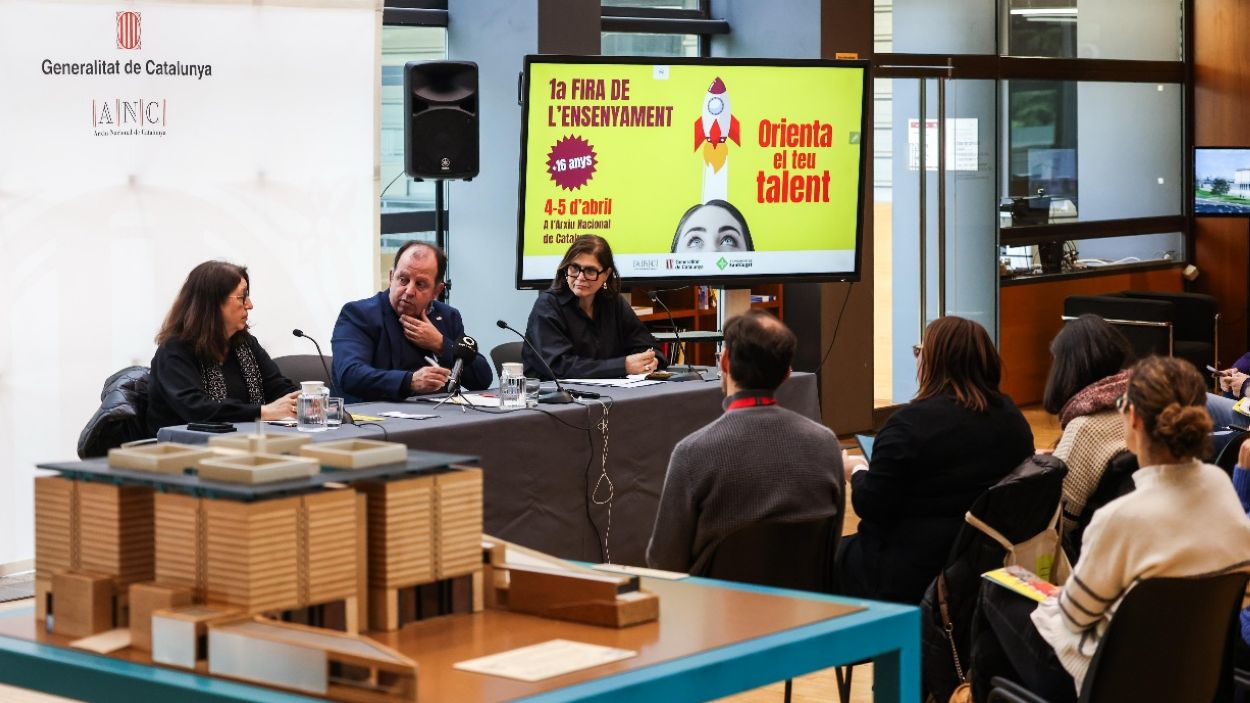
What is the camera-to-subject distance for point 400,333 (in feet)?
19.0

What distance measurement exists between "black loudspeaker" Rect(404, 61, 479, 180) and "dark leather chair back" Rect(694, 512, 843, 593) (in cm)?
365

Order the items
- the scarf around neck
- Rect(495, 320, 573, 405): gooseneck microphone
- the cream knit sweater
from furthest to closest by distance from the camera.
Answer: Rect(495, 320, 573, 405): gooseneck microphone < the scarf around neck < the cream knit sweater

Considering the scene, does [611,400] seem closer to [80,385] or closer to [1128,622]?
[80,385]

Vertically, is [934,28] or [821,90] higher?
[934,28]

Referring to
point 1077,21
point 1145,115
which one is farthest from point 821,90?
point 1145,115

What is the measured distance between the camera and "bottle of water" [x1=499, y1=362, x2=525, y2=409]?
17.6 ft

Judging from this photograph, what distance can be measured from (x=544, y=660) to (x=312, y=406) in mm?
A: 3004

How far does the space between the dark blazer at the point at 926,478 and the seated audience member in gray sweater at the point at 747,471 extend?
0.55 ft

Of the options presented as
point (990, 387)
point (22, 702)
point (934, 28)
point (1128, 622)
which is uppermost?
point (934, 28)

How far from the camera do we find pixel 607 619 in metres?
2.19

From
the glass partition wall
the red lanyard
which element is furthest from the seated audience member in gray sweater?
the glass partition wall

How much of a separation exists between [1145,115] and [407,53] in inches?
237

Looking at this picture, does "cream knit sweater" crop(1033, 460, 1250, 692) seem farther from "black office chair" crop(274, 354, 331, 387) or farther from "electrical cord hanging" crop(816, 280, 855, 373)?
"electrical cord hanging" crop(816, 280, 855, 373)

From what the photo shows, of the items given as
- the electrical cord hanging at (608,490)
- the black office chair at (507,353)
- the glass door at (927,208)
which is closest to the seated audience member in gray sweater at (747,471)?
the electrical cord hanging at (608,490)
